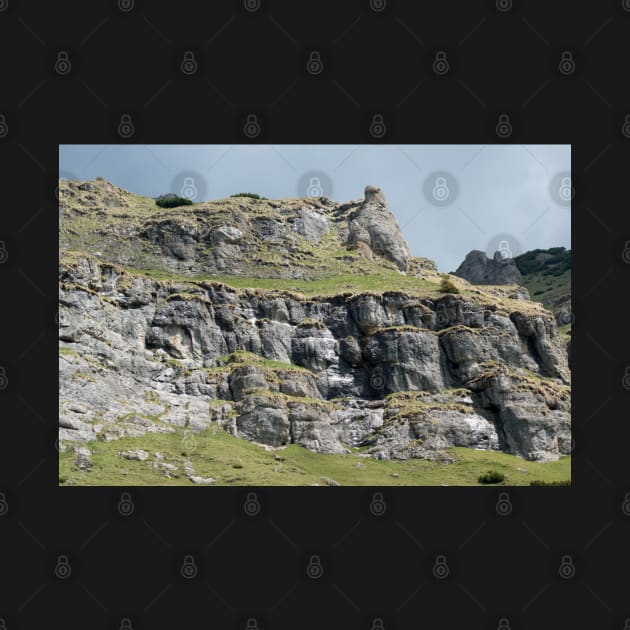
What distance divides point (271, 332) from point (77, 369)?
103 feet

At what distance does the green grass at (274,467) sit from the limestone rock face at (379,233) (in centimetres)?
6395

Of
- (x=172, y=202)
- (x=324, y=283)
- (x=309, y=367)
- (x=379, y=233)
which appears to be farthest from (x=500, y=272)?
(x=309, y=367)

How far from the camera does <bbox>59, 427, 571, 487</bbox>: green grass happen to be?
201 feet

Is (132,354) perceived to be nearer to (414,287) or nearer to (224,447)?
(224,447)

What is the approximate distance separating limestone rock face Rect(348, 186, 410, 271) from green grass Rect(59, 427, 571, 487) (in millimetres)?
63949

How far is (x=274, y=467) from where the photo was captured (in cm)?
7025

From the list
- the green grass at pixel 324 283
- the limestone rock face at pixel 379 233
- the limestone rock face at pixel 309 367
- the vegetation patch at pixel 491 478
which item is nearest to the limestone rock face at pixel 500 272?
the limestone rock face at pixel 379 233

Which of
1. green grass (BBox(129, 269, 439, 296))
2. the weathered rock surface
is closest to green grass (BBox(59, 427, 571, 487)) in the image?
green grass (BBox(129, 269, 439, 296))

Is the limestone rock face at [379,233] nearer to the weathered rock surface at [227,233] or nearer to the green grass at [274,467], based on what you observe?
the weathered rock surface at [227,233]

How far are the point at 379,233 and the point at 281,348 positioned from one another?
164 ft

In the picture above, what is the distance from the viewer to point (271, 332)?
10050 centimetres

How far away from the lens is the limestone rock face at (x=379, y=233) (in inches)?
5551

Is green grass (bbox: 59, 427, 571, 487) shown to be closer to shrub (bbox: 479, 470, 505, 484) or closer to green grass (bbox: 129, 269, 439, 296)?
shrub (bbox: 479, 470, 505, 484)
